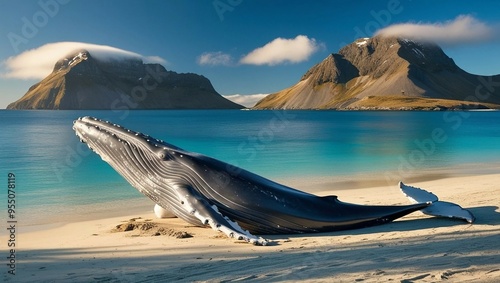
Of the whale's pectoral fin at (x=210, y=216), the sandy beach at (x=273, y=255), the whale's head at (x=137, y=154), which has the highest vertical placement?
the whale's head at (x=137, y=154)

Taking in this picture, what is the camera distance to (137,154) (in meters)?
8.71

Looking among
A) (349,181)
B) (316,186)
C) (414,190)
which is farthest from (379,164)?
(414,190)

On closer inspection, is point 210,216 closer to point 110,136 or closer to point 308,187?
point 110,136

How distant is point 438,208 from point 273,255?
4346 millimetres

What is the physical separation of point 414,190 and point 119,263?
21.2 feet

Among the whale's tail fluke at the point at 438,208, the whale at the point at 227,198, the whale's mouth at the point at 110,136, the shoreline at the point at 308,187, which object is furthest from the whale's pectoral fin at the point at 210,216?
the shoreline at the point at 308,187

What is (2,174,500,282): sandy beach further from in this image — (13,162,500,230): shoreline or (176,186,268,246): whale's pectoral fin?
(13,162,500,230): shoreline

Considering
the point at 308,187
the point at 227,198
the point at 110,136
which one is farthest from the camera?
the point at 308,187

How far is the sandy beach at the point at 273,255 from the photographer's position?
19.0 ft

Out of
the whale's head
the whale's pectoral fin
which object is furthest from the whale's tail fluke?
the whale's head

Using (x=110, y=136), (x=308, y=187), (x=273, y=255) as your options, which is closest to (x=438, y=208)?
(x=273, y=255)

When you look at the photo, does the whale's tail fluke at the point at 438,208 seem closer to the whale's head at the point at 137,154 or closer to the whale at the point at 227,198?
the whale at the point at 227,198

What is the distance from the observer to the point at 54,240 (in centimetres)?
876

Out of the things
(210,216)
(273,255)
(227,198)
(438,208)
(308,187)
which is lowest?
(273,255)
